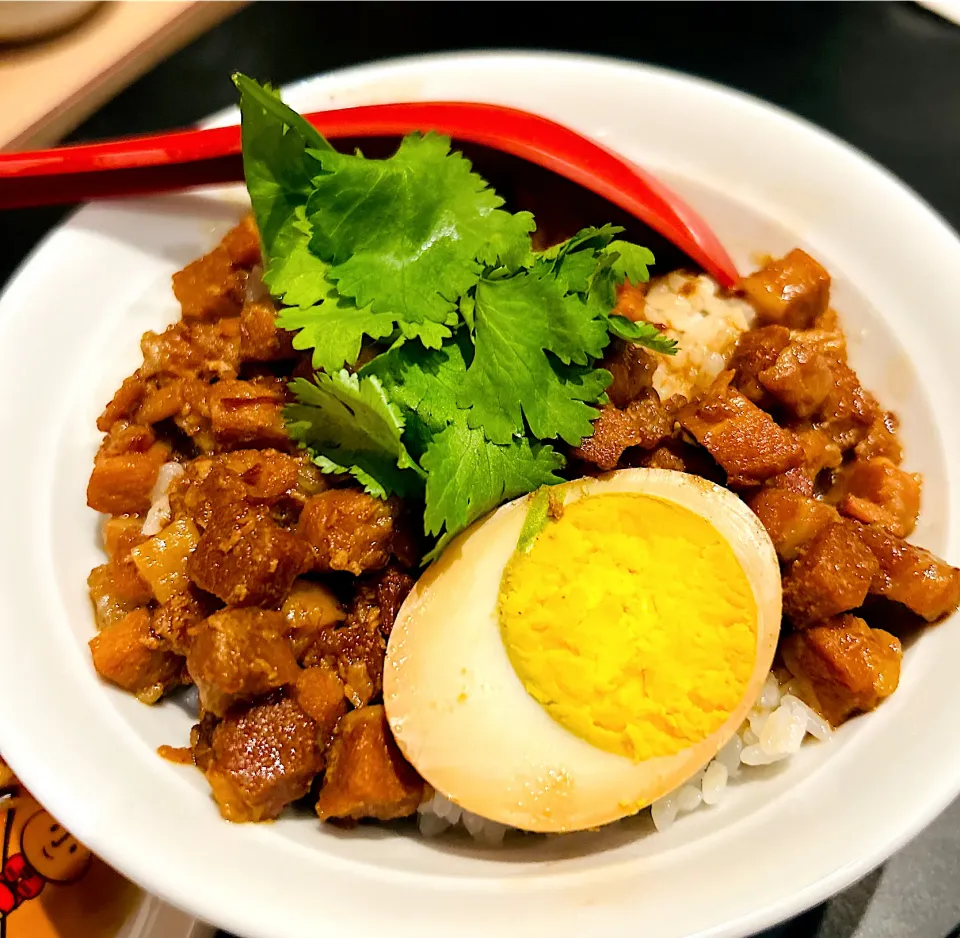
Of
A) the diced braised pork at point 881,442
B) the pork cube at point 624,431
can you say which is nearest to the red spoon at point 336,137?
the pork cube at point 624,431

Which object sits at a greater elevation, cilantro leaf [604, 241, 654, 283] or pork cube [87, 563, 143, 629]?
cilantro leaf [604, 241, 654, 283]

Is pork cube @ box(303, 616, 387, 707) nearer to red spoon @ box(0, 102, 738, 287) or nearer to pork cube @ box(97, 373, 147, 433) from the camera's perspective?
pork cube @ box(97, 373, 147, 433)

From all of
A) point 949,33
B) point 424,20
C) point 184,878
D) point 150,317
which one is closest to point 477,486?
point 184,878

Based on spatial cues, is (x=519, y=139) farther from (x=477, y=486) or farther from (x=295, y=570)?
(x=295, y=570)

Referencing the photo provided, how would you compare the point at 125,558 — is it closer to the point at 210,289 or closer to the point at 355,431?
the point at 355,431

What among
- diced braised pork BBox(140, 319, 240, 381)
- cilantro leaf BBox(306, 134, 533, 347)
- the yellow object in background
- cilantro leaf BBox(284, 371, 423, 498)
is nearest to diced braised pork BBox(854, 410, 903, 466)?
cilantro leaf BBox(306, 134, 533, 347)

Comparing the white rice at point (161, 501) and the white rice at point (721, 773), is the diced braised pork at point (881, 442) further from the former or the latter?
the white rice at point (161, 501)
